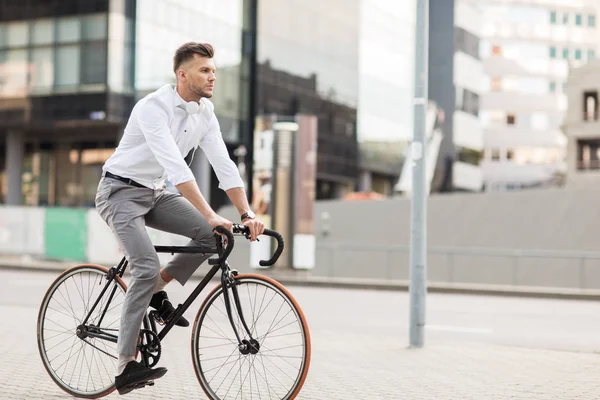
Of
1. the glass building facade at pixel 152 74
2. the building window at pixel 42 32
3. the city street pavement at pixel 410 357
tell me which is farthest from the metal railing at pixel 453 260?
the building window at pixel 42 32

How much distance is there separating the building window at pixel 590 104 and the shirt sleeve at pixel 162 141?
51828 millimetres

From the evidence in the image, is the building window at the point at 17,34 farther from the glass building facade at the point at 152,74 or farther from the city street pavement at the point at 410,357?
the city street pavement at the point at 410,357

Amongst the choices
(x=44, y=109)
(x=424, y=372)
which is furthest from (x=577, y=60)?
(x=424, y=372)

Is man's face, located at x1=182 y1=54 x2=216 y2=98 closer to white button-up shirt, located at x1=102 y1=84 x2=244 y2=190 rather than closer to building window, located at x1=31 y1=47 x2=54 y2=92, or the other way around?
white button-up shirt, located at x1=102 y1=84 x2=244 y2=190

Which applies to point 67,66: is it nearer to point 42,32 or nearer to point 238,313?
point 42,32

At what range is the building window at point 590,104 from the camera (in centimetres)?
5369

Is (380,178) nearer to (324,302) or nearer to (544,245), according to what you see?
(544,245)

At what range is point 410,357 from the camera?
789 centimetres

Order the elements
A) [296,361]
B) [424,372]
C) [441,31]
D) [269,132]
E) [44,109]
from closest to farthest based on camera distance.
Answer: [296,361], [424,372], [269,132], [44,109], [441,31]

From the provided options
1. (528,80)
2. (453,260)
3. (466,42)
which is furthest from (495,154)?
(453,260)

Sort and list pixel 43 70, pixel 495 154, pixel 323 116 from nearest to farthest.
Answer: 1. pixel 43 70
2. pixel 323 116
3. pixel 495 154

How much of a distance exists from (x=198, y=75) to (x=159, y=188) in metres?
0.68

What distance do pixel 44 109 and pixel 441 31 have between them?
2860 centimetres

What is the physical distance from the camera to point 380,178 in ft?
202
